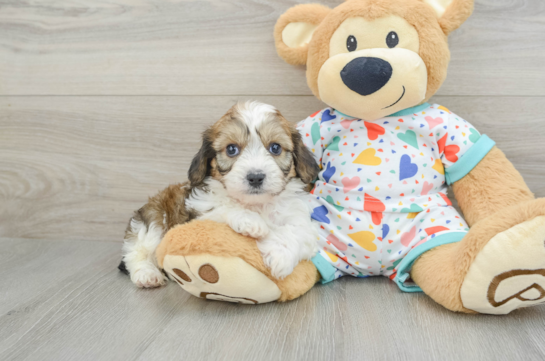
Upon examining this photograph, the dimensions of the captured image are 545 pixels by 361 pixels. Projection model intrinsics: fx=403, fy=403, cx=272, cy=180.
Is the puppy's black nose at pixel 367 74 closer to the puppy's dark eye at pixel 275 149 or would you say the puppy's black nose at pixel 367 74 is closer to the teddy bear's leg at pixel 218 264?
the puppy's dark eye at pixel 275 149

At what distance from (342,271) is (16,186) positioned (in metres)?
1.98

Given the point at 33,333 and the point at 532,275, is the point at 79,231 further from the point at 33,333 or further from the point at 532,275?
the point at 532,275

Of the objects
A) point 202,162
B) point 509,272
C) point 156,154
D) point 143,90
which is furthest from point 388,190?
point 143,90

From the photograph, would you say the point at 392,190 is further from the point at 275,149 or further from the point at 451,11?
the point at 451,11

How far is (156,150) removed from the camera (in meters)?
2.18

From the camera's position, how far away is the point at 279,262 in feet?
4.50

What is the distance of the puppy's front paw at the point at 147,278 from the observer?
1729mm

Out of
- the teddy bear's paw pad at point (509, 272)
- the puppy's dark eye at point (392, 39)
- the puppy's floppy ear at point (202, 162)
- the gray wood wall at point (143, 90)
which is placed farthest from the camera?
the gray wood wall at point (143, 90)

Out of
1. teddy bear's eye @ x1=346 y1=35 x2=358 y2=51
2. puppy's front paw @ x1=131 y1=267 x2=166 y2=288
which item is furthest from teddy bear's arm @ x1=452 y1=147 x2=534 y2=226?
puppy's front paw @ x1=131 y1=267 x2=166 y2=288

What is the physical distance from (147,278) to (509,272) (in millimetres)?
1357

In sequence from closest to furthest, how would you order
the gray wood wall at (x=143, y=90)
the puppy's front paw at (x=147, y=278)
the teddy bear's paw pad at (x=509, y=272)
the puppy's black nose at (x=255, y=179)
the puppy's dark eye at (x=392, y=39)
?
the teddy bear's paw pad at (x=509, y=272), the puppy's black nose at (x=255, y=179), the puppy's dark eye at (x=392, y=39), the puppy's front paw at (x=147, y=278), the gray wood wall at (x=143, y=90)

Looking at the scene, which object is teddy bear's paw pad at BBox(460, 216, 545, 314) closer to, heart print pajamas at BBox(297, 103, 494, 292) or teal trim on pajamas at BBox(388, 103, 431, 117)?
heart print pajamas at BBox(297, 103, 494, 292)

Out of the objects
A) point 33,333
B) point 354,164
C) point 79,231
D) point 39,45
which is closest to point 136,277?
point 33,333

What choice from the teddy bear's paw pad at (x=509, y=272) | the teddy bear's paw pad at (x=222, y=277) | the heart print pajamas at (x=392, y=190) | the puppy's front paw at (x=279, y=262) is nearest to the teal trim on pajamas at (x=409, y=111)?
the heart print pajamas at (x=392, y=190)
